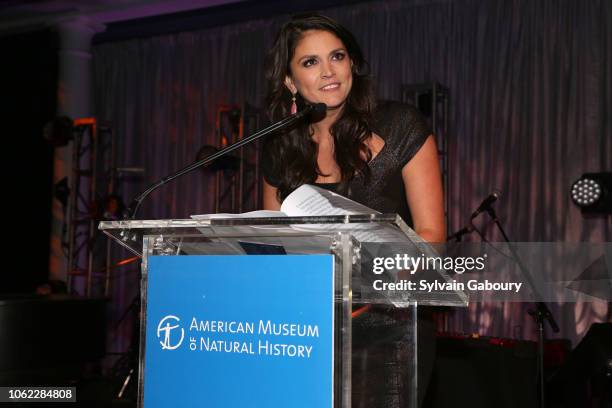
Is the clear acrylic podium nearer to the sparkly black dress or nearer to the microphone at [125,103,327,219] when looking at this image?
the sparkly black dress

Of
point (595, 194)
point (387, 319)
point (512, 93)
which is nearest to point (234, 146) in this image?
point (387, 319)

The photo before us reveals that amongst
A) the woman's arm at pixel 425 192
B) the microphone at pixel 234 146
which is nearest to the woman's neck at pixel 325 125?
the woman's arm at pixel 425 192

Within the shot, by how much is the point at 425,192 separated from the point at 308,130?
471 mm

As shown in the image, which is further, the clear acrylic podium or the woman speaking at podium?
the woman speaking at podium

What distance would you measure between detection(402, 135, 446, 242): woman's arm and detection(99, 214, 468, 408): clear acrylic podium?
44 centimetres

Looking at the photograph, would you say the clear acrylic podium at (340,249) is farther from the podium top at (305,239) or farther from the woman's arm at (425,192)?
the woman's arm at (425,192)

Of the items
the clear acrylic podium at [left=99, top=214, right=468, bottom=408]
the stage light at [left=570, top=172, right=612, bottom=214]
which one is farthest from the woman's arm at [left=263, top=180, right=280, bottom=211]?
the stage light at [left=570, top=172, right=612, bottom=214]

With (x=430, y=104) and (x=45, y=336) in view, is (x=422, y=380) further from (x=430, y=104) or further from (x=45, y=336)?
(x=430, y=104)

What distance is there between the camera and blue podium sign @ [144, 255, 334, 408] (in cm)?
121

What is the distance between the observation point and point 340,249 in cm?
123

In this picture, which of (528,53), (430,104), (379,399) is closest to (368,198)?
(379,399)

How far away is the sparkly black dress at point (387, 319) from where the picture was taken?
127cm

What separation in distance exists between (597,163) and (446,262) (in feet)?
17.6

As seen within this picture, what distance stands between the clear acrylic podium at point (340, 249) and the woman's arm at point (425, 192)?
1.45 ft
